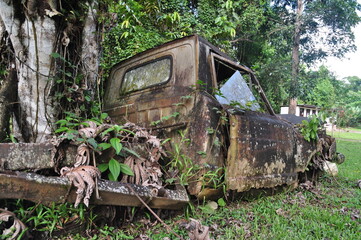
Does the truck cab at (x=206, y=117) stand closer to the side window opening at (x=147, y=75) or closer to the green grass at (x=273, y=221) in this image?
the side window opening at (x=147, y=75)

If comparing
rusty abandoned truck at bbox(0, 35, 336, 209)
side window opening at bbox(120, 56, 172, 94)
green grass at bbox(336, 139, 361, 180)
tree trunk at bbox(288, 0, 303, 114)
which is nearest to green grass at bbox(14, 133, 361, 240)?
rusty abandoned truck at bbox(0, 35, 336, 209)

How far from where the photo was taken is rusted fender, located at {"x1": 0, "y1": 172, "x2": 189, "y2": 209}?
137 cm

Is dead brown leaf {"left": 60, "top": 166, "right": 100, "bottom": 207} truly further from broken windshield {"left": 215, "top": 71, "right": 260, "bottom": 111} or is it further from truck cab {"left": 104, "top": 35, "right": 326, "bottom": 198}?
broken windshield {"left": 215, "top": 71, "right": 260, "bottom": 111}

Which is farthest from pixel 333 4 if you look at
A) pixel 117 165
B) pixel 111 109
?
pixel 117 165

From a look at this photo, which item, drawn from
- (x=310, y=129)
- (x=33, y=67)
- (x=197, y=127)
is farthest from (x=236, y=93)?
(x=33, y=67)

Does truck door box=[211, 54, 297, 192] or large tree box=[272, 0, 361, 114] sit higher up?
large tree box=[272, 0, 361, 114]

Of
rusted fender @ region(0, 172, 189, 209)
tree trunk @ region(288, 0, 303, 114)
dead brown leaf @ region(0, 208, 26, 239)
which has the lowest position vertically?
dead brown leaf @ region(0, 208, 26, 239)

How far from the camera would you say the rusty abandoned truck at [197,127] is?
1.75m

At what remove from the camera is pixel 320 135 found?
3.82 m

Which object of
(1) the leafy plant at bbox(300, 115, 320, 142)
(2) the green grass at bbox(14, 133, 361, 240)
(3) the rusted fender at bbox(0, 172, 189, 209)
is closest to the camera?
(3) the rusted fender at bbox(0, 172, 189, 209)

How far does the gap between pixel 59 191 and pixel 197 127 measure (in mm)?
1177

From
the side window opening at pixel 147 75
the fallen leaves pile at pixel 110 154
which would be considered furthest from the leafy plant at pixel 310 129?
the fallen leaves pile at pixel 110 154

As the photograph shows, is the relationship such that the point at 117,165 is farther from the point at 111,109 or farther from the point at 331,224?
the point at 331,224

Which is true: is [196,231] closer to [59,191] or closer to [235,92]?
[59,191]
